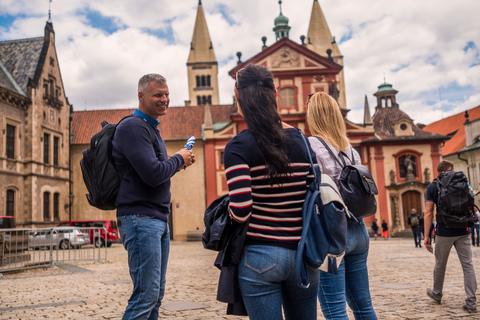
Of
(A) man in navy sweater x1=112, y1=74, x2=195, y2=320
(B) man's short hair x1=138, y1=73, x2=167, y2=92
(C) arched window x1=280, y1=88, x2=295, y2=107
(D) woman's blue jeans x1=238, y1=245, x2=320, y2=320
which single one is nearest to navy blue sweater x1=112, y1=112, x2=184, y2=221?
(A) man in navy sweater x1=112, y1=74, x2=195, y2=320

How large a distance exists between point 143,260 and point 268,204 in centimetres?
117

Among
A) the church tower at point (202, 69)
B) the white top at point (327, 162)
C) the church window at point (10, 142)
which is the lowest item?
the white top at point (327, 162)

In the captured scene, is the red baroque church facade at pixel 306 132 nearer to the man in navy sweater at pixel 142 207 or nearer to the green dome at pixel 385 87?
the green dome at pixel 385 87

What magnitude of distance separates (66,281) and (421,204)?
1232 inches

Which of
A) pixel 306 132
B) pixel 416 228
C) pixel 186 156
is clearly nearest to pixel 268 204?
pixel 186 156

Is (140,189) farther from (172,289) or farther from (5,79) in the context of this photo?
(5,79)

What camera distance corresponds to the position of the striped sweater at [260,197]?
Answer: 2.31 meters

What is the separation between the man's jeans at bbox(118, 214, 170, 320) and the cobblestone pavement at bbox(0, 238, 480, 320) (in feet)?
9.05

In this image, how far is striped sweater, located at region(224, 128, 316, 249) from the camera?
91.1 inches

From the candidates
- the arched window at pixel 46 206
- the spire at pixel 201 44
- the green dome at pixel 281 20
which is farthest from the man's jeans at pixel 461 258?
the spire at pixel 201 44

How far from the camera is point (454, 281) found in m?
8.45

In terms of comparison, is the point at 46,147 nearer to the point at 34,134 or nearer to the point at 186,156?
the point at 34,134

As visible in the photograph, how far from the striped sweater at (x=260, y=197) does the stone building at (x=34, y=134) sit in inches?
1097

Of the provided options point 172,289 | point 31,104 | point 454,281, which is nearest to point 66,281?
point 172,289
